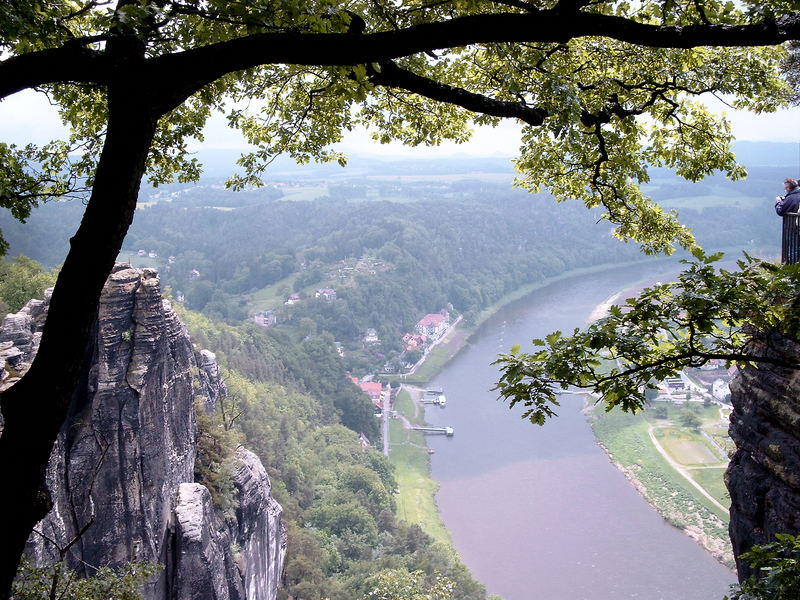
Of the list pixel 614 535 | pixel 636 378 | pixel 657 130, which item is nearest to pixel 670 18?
pixel 657 130

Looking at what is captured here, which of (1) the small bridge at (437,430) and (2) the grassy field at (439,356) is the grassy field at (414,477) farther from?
(2) the grassy field at (439,356)

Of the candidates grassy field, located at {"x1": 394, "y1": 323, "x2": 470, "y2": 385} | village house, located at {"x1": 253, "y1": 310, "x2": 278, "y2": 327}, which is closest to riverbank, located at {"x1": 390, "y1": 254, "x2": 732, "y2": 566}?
grassy field, located at {"x1": 394, "y1": 323, "x2": 470, "y2": 385}

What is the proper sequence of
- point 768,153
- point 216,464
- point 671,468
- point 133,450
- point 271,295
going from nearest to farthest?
point 133,450 < point 216,464 < point 671,468 < point 271,295 < point 768,153

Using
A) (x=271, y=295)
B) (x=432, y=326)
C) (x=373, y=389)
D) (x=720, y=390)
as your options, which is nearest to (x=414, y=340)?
(x=432, y=326)

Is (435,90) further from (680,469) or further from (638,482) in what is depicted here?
(680,469)

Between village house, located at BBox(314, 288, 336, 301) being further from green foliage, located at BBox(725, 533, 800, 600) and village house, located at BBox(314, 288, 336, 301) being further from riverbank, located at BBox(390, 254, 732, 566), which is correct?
green foliage, located at BBox(725, 533, 800, 600)
